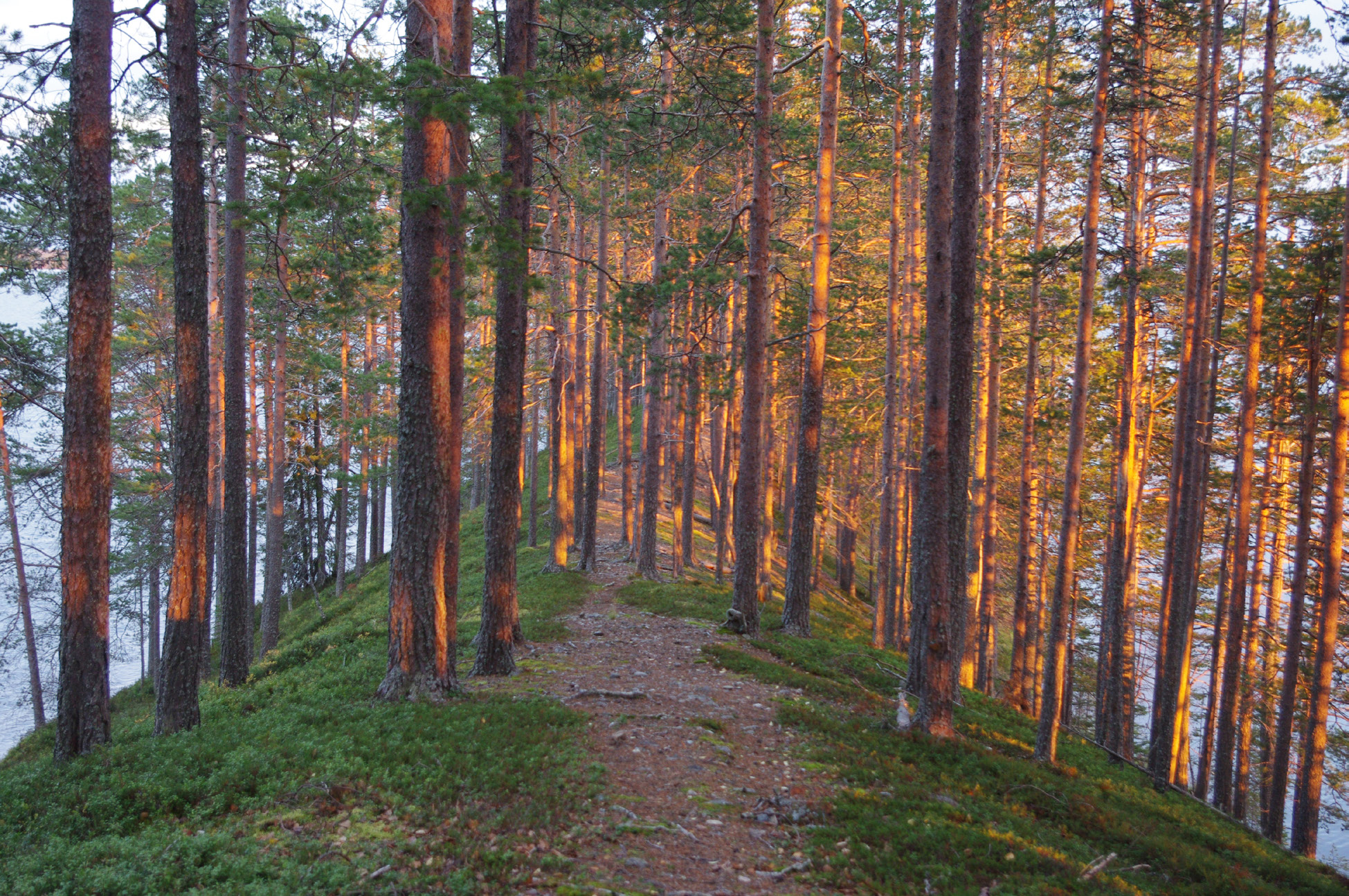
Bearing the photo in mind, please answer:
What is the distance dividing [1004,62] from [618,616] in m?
14.8

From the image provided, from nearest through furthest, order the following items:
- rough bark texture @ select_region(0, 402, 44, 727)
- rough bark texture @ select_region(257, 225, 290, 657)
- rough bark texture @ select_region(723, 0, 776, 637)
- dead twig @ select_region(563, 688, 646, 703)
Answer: dead twig @ select_region(563, 688, 646, 703)
rough bark texture @ select_region(723, 0, 776, 637)
rough bark texture @ select_region(0, 402, 44, 727)
rough bark texture @ select_region(257, 225, 290, 657)

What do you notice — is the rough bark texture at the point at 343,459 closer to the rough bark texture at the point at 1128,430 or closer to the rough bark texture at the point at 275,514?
the rough bark texture at the point at 275,514

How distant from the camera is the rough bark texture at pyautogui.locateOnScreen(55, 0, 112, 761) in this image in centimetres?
664

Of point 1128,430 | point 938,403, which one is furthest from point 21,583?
point 1128,430

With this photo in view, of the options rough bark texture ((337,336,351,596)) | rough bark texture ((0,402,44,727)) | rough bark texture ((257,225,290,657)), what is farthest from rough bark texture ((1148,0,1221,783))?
rough bark texture ((337,336,351,596))

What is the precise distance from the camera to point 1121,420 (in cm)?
1223

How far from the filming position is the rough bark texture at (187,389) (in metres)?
7.32

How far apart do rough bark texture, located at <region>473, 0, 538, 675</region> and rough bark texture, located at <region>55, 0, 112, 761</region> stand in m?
3.87

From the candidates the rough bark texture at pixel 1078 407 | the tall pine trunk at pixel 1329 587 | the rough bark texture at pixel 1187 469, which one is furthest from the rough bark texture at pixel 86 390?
the tall pine trunk at pixel 1329 587

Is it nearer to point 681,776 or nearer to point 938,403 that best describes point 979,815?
point 681,776

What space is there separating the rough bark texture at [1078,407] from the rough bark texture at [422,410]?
7.49 meters

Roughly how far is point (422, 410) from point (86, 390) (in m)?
2.97

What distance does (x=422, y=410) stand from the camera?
7762mm

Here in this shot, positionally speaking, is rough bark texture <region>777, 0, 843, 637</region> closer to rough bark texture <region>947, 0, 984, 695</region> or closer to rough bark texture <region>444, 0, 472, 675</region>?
rough bark texture <region>947, 0, 984, 695</region>
